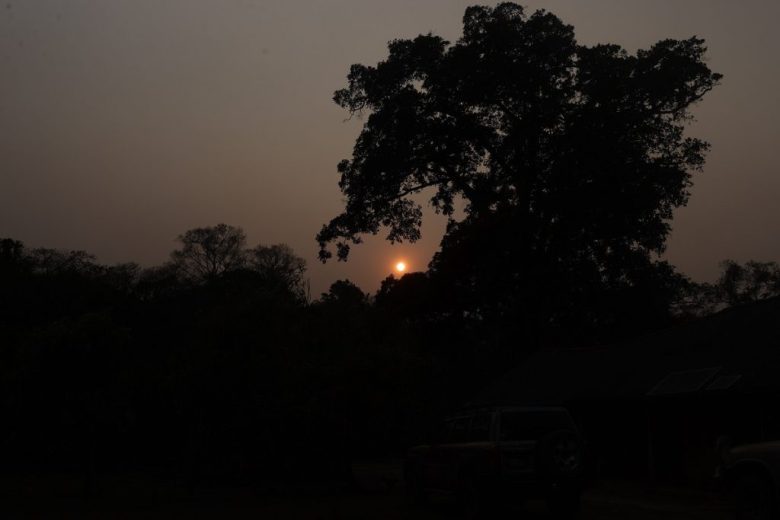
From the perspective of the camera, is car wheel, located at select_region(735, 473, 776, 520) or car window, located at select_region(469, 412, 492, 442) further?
car window, located at select_region(469, 412, 492, 442)

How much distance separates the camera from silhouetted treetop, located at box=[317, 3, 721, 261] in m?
38.9

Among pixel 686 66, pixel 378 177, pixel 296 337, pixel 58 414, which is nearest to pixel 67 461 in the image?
pixel 58 414

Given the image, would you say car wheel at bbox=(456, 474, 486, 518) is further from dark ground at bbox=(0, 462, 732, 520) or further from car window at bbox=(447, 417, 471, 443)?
dark ground at bbox=(0, 462, 732, 520)

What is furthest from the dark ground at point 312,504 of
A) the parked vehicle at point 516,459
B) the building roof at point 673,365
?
the building roof at point 673,365

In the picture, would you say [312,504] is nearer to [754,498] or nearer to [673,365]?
[754,498]

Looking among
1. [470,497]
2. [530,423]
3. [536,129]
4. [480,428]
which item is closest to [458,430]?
[480,428]

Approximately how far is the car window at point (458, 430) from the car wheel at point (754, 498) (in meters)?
5.12

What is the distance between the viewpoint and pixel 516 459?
1399 cm

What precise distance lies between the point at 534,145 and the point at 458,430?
87.3 ft

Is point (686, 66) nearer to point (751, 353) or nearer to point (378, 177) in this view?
point (378, 177)

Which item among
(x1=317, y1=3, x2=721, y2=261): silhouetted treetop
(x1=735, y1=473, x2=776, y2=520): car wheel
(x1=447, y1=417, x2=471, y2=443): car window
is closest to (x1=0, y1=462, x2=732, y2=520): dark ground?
Result: (x1=447, y1=417, x2=471, y2=443): car window

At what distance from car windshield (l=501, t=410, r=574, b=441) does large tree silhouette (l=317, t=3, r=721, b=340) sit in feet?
81.9

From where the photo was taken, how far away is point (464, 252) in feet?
149

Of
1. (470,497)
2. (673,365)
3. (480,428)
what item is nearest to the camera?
(470,497)
